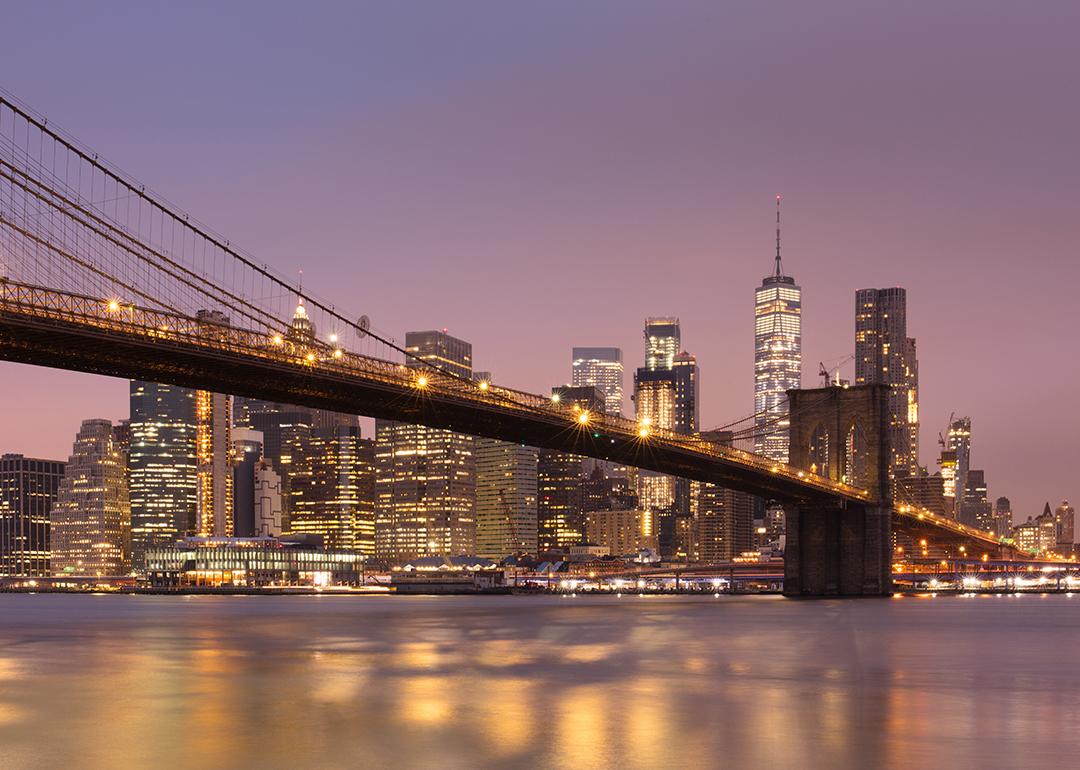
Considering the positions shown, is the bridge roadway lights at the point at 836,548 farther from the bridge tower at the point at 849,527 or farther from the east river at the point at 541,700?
the east river at the point at 541,700

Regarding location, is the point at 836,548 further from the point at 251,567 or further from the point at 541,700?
the point at 251,567

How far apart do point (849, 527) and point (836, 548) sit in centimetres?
173

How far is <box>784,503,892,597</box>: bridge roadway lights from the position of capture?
95.2m

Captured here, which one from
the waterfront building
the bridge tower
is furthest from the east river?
the waterfront building

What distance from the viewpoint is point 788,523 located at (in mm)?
98000

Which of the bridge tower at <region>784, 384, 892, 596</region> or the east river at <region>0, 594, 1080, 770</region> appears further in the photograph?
the bridge tower at <region>784, 384, 892, 596</region>

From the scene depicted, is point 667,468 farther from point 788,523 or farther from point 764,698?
point 764,698

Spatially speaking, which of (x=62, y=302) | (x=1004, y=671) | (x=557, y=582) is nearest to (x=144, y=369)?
(x=62, y=302)

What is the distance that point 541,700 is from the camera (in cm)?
2670

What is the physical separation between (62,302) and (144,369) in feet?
22.6

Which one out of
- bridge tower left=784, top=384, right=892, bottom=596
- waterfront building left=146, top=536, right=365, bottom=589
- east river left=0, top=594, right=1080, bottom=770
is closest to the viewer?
east river left=0, top=594, right=1080, bottom=770

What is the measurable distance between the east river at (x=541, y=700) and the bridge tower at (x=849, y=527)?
4329cm

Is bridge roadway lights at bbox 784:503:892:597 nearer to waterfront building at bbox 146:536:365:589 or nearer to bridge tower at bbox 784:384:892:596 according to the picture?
bridge tower at bbox 784:384:892:596

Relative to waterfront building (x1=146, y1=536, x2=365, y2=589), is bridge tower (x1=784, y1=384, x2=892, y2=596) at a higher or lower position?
Answer: higher
